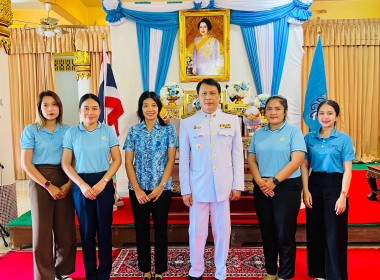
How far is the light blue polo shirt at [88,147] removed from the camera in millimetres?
2385

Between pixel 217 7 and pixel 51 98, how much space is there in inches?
141

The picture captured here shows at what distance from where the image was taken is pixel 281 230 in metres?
2.42

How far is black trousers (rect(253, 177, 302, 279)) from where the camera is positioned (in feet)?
7.90

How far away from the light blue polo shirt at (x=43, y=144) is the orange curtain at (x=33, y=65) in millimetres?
5939

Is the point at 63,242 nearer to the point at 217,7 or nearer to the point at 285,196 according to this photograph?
the point at 285,196

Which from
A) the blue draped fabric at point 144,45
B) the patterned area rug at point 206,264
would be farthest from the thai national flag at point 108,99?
the patterned area rug at point 206,264

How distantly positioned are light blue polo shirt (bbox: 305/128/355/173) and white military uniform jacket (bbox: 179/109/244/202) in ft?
1.78

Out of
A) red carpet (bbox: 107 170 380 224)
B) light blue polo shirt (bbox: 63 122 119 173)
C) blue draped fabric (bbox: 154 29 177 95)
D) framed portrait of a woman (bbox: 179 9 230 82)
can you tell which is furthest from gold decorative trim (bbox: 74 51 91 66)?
light blue polo shirt (bbox: 63 122 119 173)

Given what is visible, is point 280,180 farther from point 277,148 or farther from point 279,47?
point 279,47

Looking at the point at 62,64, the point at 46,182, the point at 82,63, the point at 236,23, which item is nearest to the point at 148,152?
the point at 46,182

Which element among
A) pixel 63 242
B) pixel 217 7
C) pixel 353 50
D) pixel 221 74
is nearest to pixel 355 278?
pixel 63 242

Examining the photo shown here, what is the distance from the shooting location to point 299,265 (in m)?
2.95

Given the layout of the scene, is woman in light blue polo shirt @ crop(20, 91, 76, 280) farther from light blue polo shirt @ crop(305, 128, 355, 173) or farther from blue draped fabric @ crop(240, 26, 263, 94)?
blue draped fabric @ crop(240, 26, 263, 94)

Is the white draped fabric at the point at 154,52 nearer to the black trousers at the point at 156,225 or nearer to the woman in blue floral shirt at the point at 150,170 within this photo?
the woman in blue floral shirt at the point at 150,170
